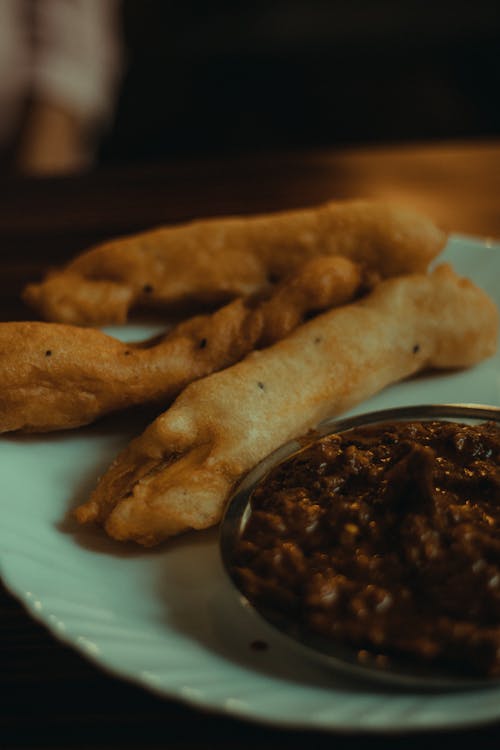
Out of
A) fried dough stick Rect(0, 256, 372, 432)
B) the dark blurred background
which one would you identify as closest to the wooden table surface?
fried dough stick Rect(0, 256, 372, 432)

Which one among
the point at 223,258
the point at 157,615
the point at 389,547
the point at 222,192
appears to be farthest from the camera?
the point at 222,192

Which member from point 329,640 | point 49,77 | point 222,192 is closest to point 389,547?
point 329,640

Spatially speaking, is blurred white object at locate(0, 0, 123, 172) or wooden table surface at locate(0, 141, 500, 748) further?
blurred white object at locate(0, 0, 123, 172)

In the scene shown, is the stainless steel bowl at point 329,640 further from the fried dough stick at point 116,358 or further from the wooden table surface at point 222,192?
the wooden table surface at point 222,192

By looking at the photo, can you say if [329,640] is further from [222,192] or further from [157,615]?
[222,192]

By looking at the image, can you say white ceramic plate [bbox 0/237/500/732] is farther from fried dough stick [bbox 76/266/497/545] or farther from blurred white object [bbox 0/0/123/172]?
blurred white object [bbox 0/0/123/172]

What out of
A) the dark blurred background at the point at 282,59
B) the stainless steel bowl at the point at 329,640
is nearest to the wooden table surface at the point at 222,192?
the stainless steel bowl at the point at 329,640
